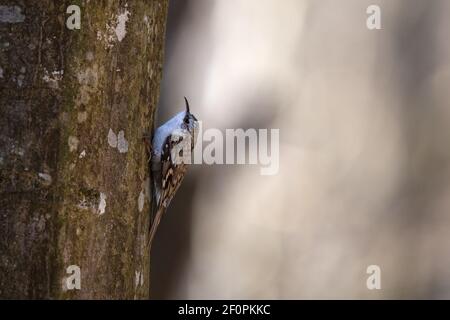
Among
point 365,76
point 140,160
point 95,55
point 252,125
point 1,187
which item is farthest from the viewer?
point 365,76

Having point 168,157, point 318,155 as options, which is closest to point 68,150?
point 168,157

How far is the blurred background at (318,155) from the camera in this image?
634 cm

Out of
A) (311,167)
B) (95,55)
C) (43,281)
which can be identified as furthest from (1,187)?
(311,167)

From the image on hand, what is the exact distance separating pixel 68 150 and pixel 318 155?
470 cm

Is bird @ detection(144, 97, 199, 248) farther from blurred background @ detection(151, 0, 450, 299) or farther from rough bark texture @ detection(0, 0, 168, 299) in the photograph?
blurred background @ detection(151, 0, 450, 299)

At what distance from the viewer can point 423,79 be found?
687 centimetres

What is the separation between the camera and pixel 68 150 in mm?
2143

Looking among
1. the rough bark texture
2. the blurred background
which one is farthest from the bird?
the blurred background

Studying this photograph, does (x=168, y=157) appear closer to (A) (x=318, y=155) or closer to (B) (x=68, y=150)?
(B) (x=68, y=150)

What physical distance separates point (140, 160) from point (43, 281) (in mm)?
567

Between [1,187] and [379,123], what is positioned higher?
[379,123]

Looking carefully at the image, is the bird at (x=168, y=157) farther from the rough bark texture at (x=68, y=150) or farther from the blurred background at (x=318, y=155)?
the blurred background at (x=318, y=155)

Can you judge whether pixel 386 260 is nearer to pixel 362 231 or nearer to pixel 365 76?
pixel 362 231

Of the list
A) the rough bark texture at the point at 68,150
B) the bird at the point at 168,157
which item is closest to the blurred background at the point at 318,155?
the bird at the point at 168,157
